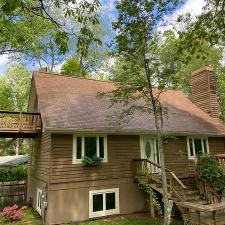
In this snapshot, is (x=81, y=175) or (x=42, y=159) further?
(x=42, y=159)

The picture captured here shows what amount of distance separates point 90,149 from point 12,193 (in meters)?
6.98

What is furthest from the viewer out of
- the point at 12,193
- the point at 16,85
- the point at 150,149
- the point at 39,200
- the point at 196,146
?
the point at 16,85

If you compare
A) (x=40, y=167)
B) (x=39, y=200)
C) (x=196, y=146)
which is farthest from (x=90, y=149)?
(x=196, y=146)

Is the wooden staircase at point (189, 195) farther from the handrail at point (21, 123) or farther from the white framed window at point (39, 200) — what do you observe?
the handrail at point (21, 123)

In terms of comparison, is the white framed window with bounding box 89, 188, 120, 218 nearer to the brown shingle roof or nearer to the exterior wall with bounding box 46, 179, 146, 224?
the exterior wall with bounding box 46, 179, 146, 224

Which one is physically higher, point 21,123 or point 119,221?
point 21,123

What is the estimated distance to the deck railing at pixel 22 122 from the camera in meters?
11.6

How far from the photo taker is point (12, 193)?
15445 mm

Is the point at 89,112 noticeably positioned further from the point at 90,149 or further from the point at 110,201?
the point at 110,201

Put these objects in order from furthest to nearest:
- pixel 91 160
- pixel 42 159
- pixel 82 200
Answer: pixel 42 159 < pixel 91 160 < pixel 82 200

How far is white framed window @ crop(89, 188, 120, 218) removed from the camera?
449 inches

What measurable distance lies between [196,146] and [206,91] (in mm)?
5302

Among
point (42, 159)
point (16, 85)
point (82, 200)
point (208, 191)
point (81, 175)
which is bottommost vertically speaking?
point (82, 200)

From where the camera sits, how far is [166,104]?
17094mm
